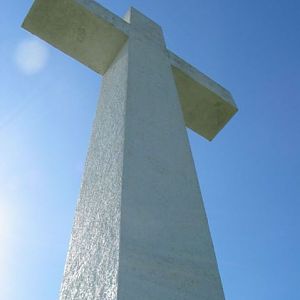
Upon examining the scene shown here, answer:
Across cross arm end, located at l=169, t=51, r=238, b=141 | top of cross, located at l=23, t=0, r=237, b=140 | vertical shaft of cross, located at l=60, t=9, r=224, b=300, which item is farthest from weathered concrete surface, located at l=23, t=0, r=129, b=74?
vertical shaft of cross, located at l=60, t=9, r=224, b=300

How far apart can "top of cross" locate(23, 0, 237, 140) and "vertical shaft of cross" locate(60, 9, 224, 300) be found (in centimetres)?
99

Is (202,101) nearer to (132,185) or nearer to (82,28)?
→ (82,28)

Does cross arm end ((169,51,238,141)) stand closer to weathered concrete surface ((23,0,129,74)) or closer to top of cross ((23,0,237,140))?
top of cross ((23,0,237,140))

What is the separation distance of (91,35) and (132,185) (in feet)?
7.89

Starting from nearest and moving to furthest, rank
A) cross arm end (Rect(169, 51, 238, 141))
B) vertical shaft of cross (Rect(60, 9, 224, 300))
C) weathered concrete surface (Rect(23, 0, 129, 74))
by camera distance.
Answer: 1. vertical shaft of cross (Rect(60, 9, 224, 300))
2. weathered concrete surface (Rect(23, 0, 129, 74))
3. cross arm end (Rect(169, 51, 238, 141))

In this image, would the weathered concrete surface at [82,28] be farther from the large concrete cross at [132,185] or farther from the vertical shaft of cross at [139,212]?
the vertical shaft of cross at [139,212]

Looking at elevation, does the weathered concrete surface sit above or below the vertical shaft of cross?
below

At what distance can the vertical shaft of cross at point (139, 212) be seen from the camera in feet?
6.23

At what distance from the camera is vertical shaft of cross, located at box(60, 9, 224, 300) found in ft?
6.23

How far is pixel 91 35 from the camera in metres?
4.26

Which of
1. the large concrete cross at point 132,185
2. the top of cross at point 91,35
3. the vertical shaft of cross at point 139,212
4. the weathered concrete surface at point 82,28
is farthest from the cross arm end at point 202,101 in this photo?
the vertical shaft of cross at point 139,212

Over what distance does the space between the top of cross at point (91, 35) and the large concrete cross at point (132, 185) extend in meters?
0.01

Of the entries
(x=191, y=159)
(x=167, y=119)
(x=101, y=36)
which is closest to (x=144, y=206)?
(x=191, y=159)

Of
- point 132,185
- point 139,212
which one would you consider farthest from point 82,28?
point 139,212
